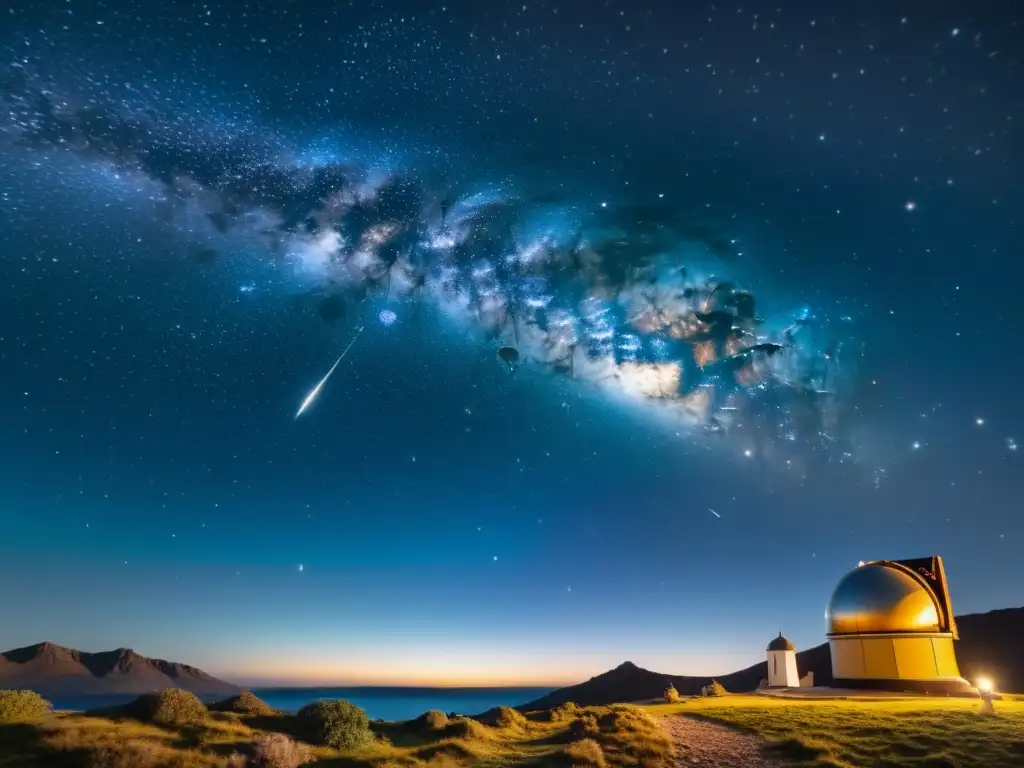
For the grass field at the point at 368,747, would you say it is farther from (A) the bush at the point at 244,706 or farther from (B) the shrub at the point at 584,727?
(A) the bush at the point at 244,706

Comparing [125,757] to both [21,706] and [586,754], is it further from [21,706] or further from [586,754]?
[586,754]

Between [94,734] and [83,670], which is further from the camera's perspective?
[83,670]

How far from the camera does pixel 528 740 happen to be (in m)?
19.3

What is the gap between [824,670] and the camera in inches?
3438

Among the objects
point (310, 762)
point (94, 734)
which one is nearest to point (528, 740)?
point (310, 762)

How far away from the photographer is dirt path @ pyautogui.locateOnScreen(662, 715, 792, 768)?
15822 mm

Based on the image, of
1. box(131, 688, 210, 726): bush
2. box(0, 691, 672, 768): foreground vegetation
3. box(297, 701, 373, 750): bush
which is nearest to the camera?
box(0, 691, 672, 768): foreground vegetation

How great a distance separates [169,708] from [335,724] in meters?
4.49

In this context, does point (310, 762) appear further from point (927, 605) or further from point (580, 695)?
point (580, 695)

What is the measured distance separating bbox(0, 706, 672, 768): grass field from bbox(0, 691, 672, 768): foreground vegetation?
29 mm

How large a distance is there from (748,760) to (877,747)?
482 cm

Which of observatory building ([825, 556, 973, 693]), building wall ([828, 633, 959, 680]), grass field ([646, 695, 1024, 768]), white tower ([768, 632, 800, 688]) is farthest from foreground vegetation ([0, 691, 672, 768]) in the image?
white tower ([768, 632, 800, 688])

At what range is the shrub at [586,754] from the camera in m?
14.7

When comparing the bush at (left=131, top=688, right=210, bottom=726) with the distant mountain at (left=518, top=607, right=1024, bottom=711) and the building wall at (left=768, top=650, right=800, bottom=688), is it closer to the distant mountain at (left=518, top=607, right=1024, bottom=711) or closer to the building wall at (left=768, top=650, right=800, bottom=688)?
the building wall at (left=768, top=650, right=800, bottom=688)
